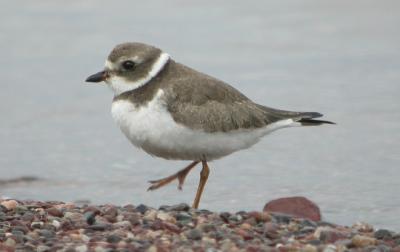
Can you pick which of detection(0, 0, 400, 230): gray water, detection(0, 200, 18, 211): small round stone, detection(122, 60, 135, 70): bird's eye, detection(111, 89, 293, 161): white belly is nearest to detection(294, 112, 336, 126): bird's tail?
detection(111, 89, 293, 161): white belly

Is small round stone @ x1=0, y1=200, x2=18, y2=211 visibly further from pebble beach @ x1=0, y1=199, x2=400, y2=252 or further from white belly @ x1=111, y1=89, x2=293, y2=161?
white belly @ x1=111, y1=89, x2=293, y2=161

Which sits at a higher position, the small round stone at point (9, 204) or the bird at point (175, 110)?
the bird at point (175, 110)

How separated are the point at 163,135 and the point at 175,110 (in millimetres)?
225

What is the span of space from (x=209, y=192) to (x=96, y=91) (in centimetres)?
385

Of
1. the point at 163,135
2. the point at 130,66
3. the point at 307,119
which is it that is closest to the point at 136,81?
the point at 130,66

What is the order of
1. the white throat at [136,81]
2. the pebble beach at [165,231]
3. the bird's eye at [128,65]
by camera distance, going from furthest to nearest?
1. the bird's eye at [128,65]
2. the white throat at [136,81]
3. the pebble beach at [165,231]

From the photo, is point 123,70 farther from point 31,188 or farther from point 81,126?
point 81,126

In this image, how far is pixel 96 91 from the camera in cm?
1300

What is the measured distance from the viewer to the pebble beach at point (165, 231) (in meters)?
6.06

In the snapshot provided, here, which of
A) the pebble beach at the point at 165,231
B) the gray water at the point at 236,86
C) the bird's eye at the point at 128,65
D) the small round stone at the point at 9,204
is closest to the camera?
the pebble beach at the point at 165,231

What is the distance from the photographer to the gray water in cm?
970

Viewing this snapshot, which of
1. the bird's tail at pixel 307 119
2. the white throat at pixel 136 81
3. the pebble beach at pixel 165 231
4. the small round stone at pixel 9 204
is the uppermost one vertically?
the white throat at pixel 136 81

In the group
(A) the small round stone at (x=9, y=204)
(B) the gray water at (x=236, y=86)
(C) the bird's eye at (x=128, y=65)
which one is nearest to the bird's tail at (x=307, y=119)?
(B) the gray water at (x=236, y=86)

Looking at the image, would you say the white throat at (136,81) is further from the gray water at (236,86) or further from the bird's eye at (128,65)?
the gray water at (236,86)
